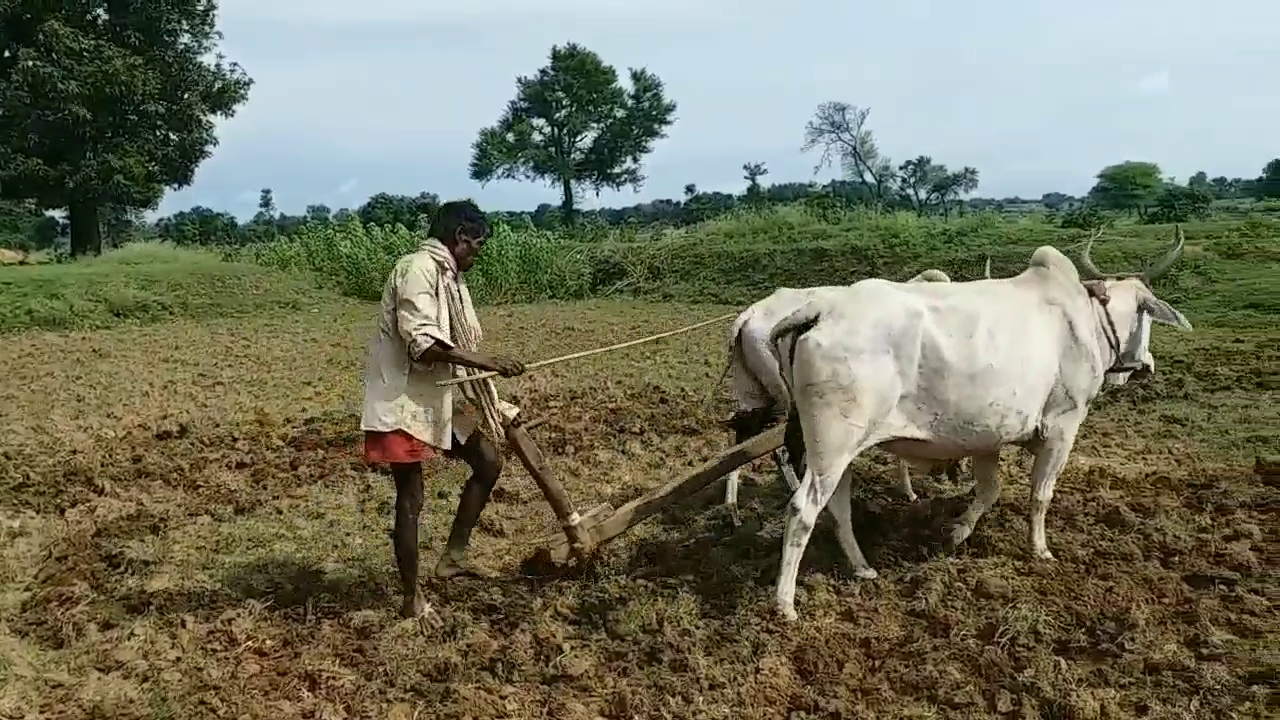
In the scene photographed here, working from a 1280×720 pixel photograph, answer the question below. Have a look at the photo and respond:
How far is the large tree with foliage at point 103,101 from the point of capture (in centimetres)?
2280

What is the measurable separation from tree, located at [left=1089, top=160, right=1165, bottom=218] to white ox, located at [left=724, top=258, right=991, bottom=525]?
74.9 feet

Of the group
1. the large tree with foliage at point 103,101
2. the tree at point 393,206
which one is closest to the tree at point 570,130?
the tree at point 393,206

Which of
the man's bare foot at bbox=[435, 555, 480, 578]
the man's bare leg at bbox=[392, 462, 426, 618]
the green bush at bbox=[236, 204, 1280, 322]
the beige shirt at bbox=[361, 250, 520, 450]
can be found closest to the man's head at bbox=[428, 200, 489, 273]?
the beige shirt at bbox=[361, 250, 520, 450]

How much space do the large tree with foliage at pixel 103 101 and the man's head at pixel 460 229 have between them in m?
20.6

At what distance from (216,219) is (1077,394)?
1817 inches

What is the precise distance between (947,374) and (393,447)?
2512 mm

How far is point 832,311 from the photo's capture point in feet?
17.2

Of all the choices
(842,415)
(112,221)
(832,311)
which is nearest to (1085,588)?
(842,415)

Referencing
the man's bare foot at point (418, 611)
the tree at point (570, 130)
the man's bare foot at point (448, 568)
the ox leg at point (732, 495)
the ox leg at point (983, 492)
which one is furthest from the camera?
the tree at point (570, 130)

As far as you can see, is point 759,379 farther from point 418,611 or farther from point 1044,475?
point 418,611

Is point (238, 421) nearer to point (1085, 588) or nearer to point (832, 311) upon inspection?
point (832, 311)

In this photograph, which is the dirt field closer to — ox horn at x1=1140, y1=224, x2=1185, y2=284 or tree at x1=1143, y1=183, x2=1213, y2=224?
ox horn at x1=1140, y1=224, x2=1185, y2=284

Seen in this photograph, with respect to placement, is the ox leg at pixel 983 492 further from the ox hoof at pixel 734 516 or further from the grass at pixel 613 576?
the ox hoof at pixel 734 516

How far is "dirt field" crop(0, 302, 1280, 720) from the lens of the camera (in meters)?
4.52
